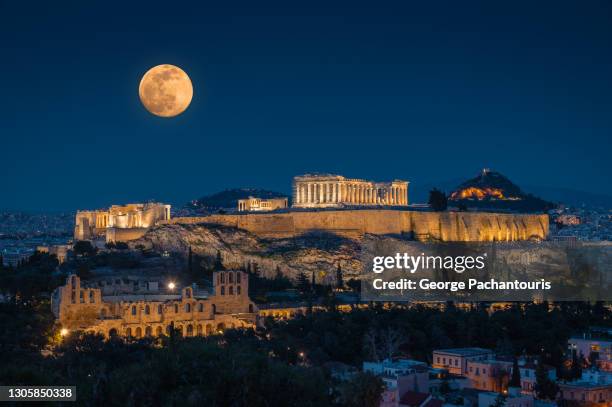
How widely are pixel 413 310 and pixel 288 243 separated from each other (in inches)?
541

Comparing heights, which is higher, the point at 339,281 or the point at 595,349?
the point at 339,281

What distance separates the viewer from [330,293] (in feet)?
131

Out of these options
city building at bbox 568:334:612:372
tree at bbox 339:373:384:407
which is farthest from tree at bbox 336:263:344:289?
tree at bbox 339:373:384:407

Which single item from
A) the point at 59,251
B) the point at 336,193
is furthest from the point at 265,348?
the point at 336,193

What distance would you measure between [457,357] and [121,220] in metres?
28.7

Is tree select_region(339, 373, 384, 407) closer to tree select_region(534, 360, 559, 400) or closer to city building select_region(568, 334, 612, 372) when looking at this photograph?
tree select_region(534, 360, 559, 400)

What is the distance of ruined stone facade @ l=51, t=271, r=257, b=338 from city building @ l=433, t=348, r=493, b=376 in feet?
19.7

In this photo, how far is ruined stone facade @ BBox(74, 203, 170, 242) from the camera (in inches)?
2069

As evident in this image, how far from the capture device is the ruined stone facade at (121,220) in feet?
172

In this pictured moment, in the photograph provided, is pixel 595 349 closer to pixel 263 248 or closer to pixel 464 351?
pixel 464 351

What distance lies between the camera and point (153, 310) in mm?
32438

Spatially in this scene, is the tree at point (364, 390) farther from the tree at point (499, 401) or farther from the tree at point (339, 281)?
the tree at point (339, 281)

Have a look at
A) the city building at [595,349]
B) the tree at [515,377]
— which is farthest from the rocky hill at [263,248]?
the tree at [515,377]

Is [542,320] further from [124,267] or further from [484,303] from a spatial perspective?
[124,267]
